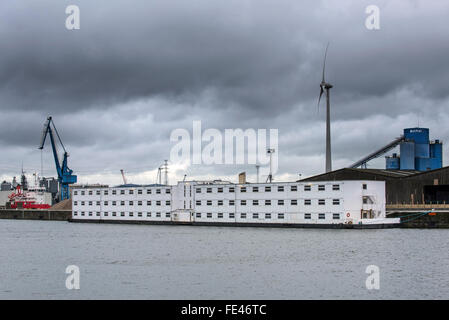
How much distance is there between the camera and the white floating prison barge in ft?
241

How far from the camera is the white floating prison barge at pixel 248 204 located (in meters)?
73.6

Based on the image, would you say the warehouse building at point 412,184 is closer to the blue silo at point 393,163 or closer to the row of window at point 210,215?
the row of window at point 210,215

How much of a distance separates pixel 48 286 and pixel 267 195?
51228mm

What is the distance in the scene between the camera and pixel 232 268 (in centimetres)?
3894

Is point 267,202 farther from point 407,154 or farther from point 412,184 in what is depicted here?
point 407,154

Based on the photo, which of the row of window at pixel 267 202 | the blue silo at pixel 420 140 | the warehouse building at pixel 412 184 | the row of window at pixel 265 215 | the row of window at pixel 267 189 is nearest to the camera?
the row of window at pixel 265 215

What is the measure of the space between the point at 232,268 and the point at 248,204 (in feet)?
147

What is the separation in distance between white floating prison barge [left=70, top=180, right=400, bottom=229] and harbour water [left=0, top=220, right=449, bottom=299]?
41.9ft

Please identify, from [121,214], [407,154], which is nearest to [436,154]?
[407,154]

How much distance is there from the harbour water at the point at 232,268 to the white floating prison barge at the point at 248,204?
12757 millimetres

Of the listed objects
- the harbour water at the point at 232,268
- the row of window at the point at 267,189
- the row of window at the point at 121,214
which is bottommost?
the harbour water at the point at 232,268

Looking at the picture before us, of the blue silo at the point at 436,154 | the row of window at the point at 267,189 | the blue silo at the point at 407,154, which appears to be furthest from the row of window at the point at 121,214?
the blue silo at the point at 436,154

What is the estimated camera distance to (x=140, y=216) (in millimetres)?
98750
